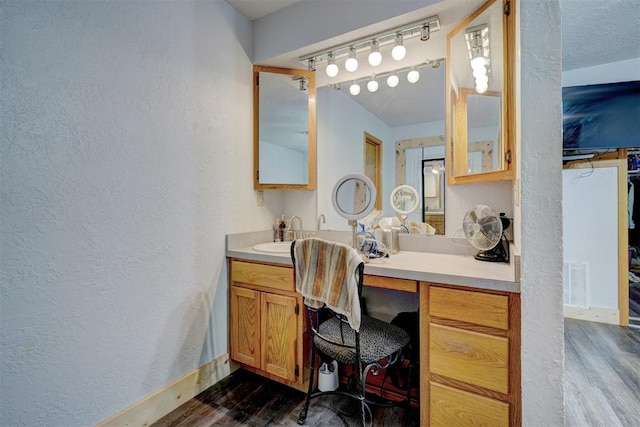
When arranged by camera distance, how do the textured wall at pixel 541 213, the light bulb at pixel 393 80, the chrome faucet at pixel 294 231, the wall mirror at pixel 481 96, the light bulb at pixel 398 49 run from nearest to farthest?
the textured wall at pixel 541 213 < the wall mirror at pixel 481 96 < the light bulb at pixel 398 49 < the light bulb at pixel 393 80 < the chrome faucet at pixel 294 231

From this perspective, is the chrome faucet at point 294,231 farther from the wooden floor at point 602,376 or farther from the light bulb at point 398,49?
the wooden floor at point 602,376

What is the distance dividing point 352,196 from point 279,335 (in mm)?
941

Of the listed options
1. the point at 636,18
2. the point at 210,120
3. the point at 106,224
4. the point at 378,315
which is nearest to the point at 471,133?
the point at 378,315

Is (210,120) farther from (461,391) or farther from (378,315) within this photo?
(461,391)

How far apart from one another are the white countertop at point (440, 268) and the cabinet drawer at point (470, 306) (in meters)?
0.04

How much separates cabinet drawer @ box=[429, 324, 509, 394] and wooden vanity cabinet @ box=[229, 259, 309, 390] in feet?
2.42

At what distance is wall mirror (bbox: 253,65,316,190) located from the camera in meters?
2.19

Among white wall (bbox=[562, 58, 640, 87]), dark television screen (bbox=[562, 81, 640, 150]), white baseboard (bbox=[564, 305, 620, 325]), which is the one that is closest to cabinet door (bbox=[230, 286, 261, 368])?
white baseboard (bbox=[564, 305, 620, 325])

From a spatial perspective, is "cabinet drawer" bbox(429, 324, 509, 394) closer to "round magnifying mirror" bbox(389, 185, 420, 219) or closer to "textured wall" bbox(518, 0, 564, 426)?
"textured wall" bbox(518, 0, 564, 426)

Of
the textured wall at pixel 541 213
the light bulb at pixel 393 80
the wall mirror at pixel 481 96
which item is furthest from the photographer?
the light bulb at pixel 393 80

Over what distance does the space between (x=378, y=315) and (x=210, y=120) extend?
5.61 ft

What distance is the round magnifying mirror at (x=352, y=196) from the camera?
65.2 inches

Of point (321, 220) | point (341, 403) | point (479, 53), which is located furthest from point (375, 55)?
point (341, 403)

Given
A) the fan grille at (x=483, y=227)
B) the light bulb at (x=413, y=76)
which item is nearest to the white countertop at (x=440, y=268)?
the fan grille at (x=483, y=227)
